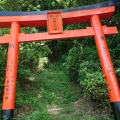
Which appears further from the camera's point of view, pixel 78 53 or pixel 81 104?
pixel 78 53

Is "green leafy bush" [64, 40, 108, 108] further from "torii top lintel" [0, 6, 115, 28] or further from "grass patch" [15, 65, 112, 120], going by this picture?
"torii top lintel" [0, 6, 115, 28]

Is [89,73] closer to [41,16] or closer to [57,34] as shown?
[57,34]

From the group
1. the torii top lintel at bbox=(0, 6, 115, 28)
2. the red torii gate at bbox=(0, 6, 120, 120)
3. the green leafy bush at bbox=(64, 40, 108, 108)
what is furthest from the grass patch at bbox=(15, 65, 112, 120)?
the torii top lintel at bbox=(0, 6, 115, 28)

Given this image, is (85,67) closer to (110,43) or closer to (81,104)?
(81,104)

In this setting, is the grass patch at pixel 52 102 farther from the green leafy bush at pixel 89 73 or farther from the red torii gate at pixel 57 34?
the red torii gate at pixel 57 34

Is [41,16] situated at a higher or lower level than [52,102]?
higher

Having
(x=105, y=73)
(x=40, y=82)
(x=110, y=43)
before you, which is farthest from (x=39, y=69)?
(x=105, y=73)

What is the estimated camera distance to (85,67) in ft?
22.4

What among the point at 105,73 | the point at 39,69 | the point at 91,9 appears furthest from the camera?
the point at 39,69

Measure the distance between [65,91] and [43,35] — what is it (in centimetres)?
235

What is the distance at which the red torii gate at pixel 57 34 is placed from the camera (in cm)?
593

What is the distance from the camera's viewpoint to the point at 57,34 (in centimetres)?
716

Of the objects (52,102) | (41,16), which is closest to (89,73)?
(52,102)

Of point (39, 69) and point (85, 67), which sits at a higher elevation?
point (39, 69)
